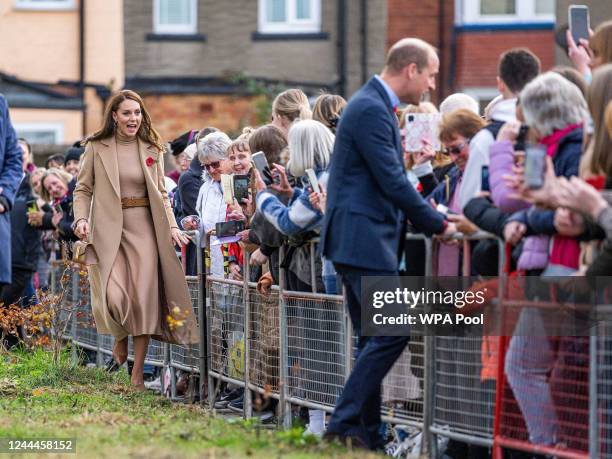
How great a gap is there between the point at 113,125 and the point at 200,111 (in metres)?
16.2

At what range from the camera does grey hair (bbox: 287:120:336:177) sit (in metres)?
9.09

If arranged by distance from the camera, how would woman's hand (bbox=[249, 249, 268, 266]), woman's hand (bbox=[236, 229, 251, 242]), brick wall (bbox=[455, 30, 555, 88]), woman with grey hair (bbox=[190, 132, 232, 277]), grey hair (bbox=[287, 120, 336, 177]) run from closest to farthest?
grey hair (bbox=[287, 120, 336, 177])
woman's hand (bbox=[249, 249, 268, 266])
woman's hand (bbox=[236, 229, 251, 242])
woman with grey hair (bbox=[190, 132, 232, 277])
brick wall (bbox=[455, 30, 555, 88])

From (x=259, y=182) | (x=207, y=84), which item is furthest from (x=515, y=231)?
(x=207, y=84)

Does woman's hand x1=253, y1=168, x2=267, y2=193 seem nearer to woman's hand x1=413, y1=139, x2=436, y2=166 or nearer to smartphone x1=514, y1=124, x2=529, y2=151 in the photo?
woman's hand x1=413, y1=139, x2=436, y2=166

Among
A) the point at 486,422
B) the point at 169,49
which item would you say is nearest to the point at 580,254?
the point at 486,422

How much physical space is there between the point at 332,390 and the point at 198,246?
267cm

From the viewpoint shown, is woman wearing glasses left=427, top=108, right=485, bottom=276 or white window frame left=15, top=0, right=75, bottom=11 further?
white window frame left=15, top=0, right=75, bottom=11

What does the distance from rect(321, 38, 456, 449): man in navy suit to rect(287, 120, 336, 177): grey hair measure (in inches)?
29.9

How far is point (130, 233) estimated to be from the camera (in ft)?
37.7

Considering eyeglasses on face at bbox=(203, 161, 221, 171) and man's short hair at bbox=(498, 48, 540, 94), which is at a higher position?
man's short hair at bbox=(498, 48, 540, 94)

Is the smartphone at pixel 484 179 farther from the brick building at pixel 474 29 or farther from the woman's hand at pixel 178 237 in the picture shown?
the brick building at pixel 474 29

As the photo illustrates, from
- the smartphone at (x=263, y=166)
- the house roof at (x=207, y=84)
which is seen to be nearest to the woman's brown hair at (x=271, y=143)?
the smartphone at (x=263, y=166)

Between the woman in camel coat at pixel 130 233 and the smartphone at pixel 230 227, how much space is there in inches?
31.1

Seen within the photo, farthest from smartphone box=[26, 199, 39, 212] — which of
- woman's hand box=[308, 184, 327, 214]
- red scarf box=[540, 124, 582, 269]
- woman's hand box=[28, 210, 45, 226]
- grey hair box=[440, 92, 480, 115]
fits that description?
red scarf box=[540, 124, 582, 269]
